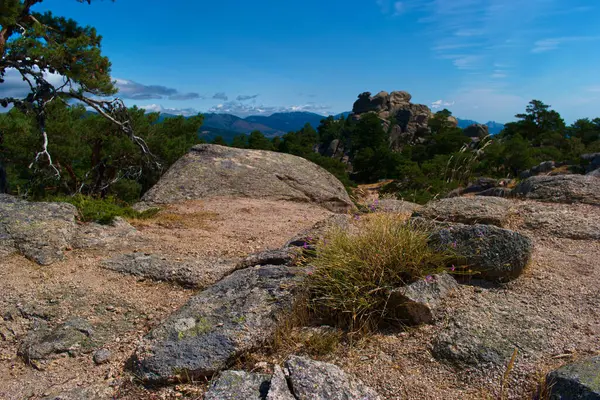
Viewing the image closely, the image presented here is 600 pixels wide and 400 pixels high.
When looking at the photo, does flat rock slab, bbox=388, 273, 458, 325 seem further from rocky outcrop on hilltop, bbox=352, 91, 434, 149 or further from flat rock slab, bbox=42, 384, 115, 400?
rocky outcrop on hilltop, bbox=352, 91, 434, 149

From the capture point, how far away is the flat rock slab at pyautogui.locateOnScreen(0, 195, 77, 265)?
186 inches

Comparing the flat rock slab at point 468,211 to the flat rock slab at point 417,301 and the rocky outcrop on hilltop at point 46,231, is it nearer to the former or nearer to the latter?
the flat rock slab at point 417,301

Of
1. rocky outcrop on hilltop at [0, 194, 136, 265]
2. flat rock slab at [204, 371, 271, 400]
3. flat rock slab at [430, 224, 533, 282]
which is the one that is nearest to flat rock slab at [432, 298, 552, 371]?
flat rock slab at [430, 224, 533, 282]

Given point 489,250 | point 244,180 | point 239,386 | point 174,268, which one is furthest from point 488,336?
point 244,180

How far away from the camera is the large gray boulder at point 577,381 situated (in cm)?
223

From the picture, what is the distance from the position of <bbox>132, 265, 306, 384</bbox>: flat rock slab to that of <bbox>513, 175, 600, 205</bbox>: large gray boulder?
13.5ft

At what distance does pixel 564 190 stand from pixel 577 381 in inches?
168

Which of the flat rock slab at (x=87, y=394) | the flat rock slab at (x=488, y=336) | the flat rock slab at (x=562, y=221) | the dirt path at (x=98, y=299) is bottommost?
the flat rock slab at (x=87, y=394)

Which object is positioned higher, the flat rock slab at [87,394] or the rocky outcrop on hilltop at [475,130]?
the rocky outcrop on hilltop at [475,130]

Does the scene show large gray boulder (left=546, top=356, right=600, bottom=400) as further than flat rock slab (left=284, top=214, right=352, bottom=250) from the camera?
No

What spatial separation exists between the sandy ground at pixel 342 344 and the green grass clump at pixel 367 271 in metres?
0.24

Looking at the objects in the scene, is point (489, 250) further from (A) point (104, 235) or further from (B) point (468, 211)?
(A) point (104, 235)

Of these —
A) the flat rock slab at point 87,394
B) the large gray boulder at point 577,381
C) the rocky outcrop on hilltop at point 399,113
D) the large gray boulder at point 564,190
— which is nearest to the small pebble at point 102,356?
the flat rock slab at point 87,394

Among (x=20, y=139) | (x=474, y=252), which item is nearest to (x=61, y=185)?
(x=20, y=139)
